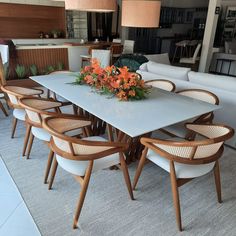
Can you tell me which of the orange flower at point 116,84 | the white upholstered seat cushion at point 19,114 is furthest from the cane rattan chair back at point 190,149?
the white upholstered seat cushion at point 19,114

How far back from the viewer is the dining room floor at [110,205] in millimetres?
1664

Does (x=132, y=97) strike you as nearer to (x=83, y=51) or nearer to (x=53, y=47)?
(x=53, y=47)

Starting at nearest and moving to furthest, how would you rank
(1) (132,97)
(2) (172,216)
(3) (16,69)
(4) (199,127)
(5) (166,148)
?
(5) (166,148), (2) (172,216), (4) (199,127), (1) (132,97), (3) (16,69)

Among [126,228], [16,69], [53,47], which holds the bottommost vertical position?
[126,228]

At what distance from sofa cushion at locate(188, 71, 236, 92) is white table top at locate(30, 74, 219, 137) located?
0.75 meters

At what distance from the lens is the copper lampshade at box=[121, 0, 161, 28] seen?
2.13 m

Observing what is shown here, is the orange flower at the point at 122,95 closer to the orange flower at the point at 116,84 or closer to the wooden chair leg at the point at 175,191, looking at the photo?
the orange flower at the point at 116,84

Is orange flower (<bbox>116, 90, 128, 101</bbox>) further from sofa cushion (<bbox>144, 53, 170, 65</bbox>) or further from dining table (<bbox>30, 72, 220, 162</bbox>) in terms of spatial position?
sofa cushion (<bbox>144, 53, 170, 65</bbox>)

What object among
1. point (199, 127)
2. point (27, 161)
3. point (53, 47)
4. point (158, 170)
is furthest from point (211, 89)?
point (53, 47)

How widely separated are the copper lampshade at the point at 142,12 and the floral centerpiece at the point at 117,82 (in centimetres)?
49

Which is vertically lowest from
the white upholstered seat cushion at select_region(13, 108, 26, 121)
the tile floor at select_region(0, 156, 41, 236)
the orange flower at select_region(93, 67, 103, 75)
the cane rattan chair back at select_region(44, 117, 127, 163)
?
the tile floor at select_region(0, 156, 41, 236)

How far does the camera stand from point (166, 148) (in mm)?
1603

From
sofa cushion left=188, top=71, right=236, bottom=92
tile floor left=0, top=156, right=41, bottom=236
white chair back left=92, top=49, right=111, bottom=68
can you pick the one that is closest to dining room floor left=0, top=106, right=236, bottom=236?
tile floor left=0, top=156, right=41, bottom=236

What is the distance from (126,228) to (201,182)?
0.92m
